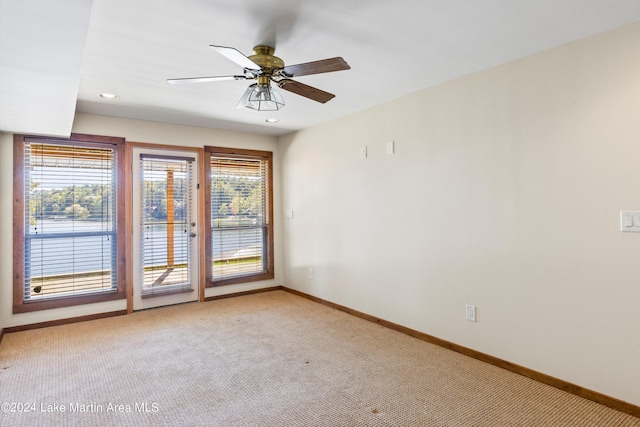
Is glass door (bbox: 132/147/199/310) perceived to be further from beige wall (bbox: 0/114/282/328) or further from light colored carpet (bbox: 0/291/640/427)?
light colored carpet (bbox: 0/291/640/427)

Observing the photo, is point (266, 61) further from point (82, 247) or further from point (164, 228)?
point (82, 247)

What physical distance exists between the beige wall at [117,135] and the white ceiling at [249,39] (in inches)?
30.0

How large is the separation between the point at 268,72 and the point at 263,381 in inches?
85.9

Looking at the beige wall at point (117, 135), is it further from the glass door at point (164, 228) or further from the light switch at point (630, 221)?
the light switch at point (630, 221)

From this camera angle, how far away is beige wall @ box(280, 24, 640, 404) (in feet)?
7.22

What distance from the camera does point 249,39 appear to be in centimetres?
230

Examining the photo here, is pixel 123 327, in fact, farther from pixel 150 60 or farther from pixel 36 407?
pixel 150 60

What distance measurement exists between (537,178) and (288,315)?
2930mm

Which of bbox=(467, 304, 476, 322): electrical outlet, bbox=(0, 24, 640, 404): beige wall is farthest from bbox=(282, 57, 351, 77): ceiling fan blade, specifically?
bbox=(467, 304, 476, 322): electrical outlet

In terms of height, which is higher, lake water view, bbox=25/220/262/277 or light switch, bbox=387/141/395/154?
light switch, bbox=387/141/395/154

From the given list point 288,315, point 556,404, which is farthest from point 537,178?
point 288,315

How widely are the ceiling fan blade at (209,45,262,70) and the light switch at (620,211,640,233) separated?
8.06 ft

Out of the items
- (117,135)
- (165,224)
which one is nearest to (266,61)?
(117,135)

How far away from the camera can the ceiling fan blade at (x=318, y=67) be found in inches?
78.5
